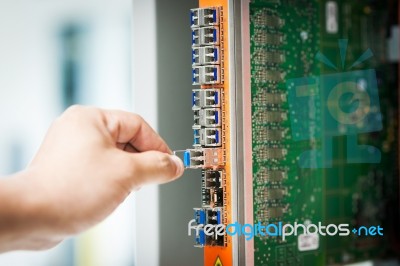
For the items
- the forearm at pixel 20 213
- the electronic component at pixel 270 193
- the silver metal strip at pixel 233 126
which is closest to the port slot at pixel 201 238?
the silver metal strip at pixel 233 126

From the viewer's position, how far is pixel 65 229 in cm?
112

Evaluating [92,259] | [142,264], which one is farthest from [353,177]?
[92,259]

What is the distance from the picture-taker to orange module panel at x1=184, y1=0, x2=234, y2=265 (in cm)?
224

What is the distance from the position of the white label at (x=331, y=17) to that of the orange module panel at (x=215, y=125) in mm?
404

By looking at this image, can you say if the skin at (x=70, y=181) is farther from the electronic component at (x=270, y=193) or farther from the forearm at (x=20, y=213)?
the electronic component at (x=270, y=193)

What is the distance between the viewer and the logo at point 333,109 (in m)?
2.34

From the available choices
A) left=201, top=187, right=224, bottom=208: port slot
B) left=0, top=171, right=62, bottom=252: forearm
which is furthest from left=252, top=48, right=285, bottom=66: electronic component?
left=0, top=171, right=62, bottom=252: forearm

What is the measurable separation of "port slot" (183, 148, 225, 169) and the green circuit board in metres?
0.12

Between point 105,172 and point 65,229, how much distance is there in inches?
4.6

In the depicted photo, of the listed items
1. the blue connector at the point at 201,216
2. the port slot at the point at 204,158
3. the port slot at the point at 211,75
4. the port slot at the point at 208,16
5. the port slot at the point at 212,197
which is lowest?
the blue connector at the point at 201,216

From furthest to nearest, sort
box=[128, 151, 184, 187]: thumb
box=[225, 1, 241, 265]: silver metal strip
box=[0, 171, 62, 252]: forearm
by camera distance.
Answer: box=[225, 1, 241, 265]: silver metal strip, box=[128, 151, 184, 187]: thumb, box=[0, 171, 62, 252]: forearm

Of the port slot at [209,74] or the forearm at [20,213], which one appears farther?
the port slot at [209,74]

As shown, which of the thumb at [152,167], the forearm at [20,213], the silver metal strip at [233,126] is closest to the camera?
the forearm at [20,213]

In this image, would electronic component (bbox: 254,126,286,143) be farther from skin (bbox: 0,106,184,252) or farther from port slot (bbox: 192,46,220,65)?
skin (bbox: 0,106,184,252)
